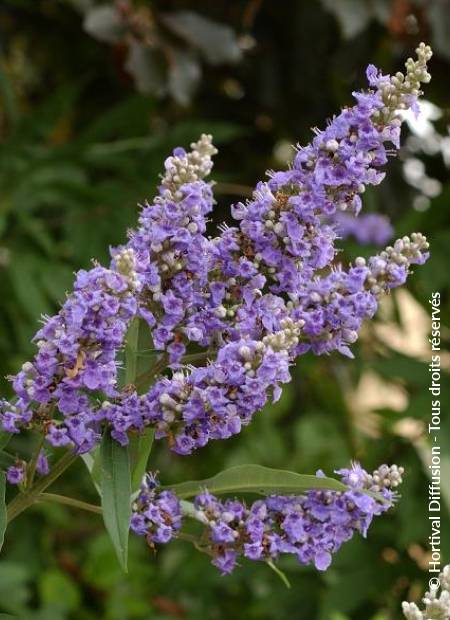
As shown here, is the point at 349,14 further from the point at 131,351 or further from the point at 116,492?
the point at 116,492

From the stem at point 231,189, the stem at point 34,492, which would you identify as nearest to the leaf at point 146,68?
the stem at point 231,189

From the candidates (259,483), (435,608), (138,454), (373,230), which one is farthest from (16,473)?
(373,230)

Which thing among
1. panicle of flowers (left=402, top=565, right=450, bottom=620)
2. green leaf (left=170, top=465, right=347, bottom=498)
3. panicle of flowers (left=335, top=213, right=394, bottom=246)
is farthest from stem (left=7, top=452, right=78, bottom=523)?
panicle of flowers (left=335, top=213, right=394, bottom=246)

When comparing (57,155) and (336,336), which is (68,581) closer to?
(57,155)

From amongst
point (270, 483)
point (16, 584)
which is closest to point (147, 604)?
point (16, 584)

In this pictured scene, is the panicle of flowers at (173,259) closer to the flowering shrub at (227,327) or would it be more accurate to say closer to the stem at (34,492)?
the flowering shrub at (227,327)

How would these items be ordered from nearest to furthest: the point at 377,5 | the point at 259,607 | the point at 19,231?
the point at 377,5
the point at 19,231
the point at 259,607

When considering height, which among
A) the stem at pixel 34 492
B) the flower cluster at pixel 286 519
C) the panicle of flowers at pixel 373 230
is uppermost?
the panicle of flowers at pixel 373 230
